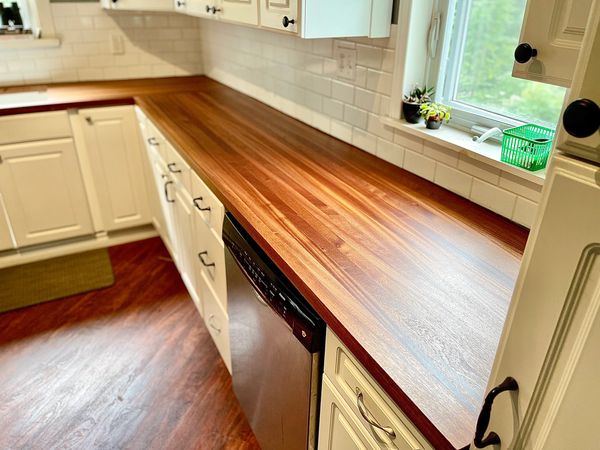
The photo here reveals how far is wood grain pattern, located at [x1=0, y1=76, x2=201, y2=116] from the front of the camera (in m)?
2.46

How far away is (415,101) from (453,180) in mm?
302

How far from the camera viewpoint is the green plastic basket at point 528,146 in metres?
1.16

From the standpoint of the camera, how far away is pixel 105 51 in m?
2.98

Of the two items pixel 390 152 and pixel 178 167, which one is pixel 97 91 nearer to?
pixel 178 167

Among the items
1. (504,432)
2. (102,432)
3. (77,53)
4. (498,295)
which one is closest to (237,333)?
(102,432)

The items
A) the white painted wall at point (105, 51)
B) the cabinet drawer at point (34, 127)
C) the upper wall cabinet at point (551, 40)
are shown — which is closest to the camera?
the upper wall cabinet at point (551, 40)

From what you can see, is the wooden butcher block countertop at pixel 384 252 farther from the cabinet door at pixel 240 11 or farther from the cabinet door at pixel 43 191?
the cabinet door at pixel 43 191

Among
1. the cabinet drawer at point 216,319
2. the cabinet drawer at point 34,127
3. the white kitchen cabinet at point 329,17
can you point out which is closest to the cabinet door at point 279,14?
the white kitchen cabinet at point 329,17

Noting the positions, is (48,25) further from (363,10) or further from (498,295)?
(498,295)

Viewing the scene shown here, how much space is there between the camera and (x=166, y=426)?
5.74 feet

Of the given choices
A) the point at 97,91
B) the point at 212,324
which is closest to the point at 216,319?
the point at 212,324

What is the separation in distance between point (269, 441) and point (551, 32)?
131 centimetres

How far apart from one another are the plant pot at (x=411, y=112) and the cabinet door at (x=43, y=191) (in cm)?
192

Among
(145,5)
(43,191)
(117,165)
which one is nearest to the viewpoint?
(145,5)
